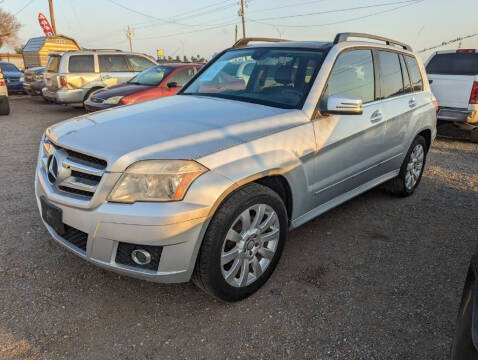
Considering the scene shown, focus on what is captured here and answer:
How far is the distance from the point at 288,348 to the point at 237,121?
4.86 ft

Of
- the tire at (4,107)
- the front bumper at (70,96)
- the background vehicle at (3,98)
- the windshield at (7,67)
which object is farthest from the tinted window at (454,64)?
the windshield at (7,67)

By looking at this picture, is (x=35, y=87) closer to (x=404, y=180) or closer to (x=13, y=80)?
(x=13, y=80)

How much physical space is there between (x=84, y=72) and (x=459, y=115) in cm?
951

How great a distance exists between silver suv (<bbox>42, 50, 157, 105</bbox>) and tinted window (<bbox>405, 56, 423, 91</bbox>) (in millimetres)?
8652

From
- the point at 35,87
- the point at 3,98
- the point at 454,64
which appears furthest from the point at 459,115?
the point at 35,87

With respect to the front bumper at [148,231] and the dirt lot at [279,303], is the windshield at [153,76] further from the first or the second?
the front bumper at [148,231]

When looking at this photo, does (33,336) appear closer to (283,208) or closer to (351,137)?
(283,208)

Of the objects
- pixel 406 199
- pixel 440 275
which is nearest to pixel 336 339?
pixel 440 275

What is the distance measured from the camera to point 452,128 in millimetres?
8922

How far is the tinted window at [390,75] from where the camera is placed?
3771mm

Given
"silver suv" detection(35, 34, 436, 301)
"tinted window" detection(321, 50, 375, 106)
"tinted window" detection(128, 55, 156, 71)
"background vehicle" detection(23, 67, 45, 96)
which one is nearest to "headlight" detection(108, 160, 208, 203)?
"silver suv" detection(35, 34, 436, 301)

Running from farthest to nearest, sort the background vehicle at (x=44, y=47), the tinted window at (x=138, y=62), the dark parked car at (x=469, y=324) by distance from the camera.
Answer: the background vehicle at (x=44, y=47), the tinted window at (x=138, y=62), the dark parked car at (x=469, y=324)

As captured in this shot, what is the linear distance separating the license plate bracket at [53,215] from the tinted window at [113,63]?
30.6ft

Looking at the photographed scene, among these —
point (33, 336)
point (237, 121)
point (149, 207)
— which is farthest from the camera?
point (237, 121)
